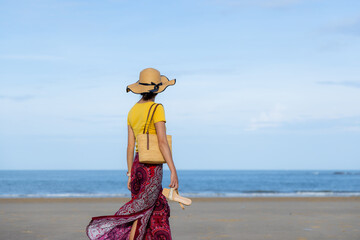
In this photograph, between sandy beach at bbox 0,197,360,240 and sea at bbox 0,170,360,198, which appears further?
sea at bbox 0,170,360,198

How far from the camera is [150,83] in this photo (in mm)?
4277

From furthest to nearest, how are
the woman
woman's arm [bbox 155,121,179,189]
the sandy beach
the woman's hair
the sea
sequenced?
the sea < the sandy beach < the woman's hair < the woman < woman's arm [bbox 155,121,179,189]

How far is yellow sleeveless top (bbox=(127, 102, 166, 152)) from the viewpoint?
13.4 feet

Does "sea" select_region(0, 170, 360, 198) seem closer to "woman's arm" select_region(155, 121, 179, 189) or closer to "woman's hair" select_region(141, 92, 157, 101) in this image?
"woman's hair" select_region(141, 92, 157, 101)

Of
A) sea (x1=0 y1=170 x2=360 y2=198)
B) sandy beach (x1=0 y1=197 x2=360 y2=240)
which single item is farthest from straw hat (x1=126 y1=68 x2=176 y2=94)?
sea (x1=0 y1=170 x2=360 y2=198)

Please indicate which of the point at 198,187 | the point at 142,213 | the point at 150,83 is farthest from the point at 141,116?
the point at 198,187

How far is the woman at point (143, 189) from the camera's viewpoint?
163 inches

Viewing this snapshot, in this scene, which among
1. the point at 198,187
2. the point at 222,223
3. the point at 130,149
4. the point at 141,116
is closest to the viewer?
the point at 141,116

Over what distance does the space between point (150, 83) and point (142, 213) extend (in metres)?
1.12

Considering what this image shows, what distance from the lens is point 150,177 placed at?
13.6 feet

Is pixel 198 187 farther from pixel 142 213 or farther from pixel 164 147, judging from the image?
pixel 164 147

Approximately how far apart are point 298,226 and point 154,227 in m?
4.28

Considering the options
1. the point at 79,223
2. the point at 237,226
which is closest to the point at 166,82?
the point at 237,226

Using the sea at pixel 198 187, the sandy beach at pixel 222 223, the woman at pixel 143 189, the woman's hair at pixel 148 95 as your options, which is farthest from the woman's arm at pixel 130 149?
the sea at pixel 198 187
